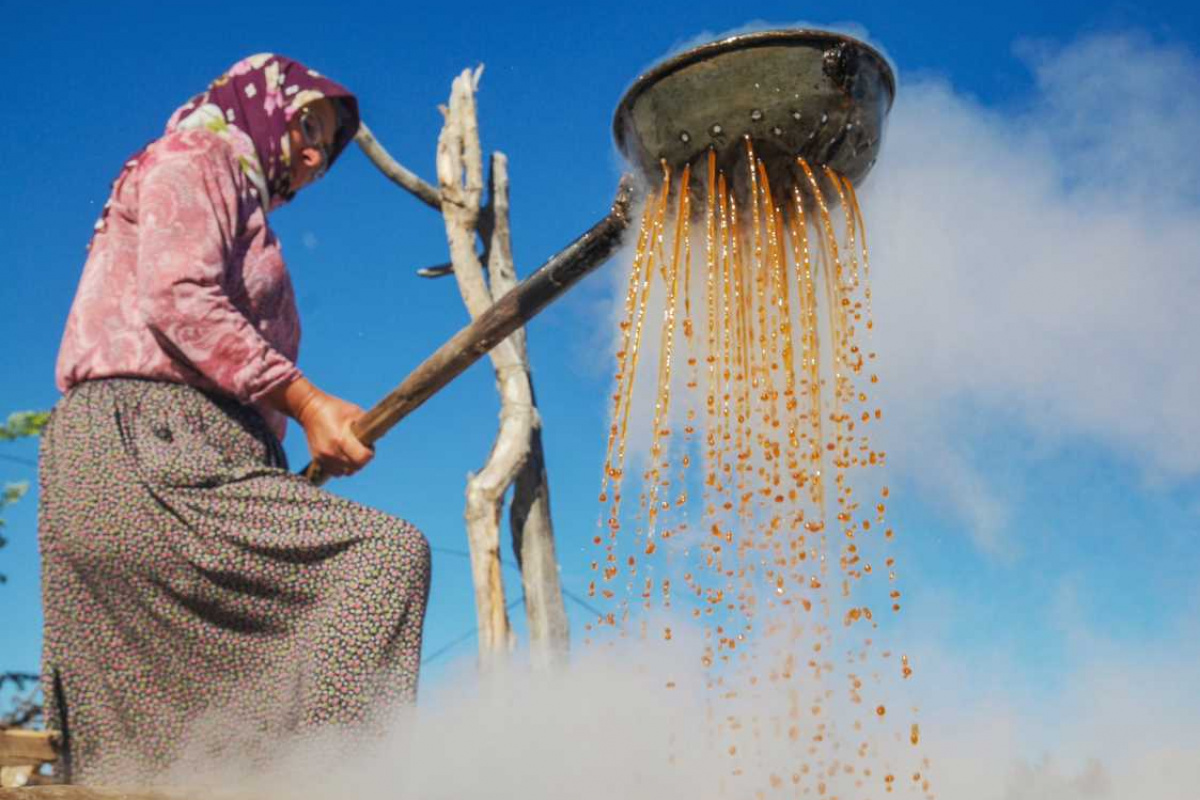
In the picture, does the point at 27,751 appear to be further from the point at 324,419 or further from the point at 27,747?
the point at 324,419

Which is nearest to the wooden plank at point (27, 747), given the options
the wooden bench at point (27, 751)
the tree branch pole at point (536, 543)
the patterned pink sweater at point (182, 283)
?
the wooden bench at point (27, 751)

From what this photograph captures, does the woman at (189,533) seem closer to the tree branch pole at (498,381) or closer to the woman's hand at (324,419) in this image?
Result: the woman's hand at (324,419)

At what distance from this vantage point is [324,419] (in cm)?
235

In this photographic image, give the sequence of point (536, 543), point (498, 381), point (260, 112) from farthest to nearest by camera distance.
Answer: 1. point (498, 381)
2. point (536, 543)
3. point (260, 112)

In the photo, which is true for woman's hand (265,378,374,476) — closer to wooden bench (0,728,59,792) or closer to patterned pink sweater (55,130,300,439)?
patterned pink sweater (55,130,300,439)

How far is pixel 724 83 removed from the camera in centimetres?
214

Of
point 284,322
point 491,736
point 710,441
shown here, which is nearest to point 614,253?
point 710,441

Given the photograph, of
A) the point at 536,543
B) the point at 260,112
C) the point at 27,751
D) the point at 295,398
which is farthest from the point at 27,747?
the point at 536,543

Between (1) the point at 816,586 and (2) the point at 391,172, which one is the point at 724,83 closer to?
(1) the point at 816,586

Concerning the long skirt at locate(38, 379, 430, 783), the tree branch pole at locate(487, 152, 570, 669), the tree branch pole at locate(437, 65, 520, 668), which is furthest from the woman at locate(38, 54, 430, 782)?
the tree branch pole at locate(487, 152, 570, 669)

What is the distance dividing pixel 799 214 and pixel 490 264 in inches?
183

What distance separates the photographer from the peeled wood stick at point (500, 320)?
7.41ft

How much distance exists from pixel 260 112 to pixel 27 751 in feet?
4.76

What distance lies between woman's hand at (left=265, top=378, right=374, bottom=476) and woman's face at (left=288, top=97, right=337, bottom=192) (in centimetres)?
61
